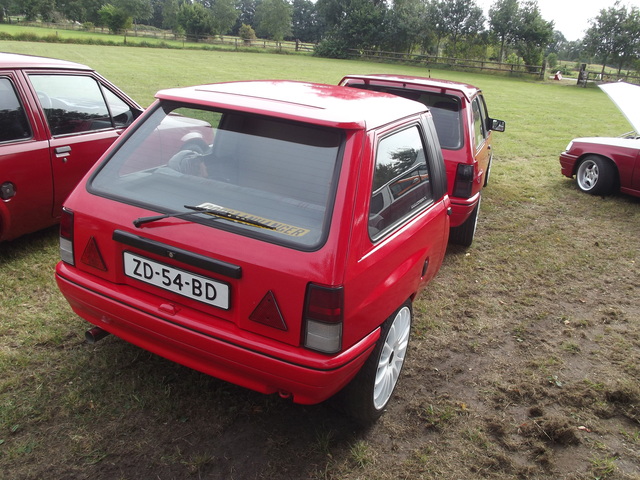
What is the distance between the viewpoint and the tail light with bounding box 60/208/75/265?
103 inches

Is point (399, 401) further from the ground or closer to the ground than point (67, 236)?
closer to the ground

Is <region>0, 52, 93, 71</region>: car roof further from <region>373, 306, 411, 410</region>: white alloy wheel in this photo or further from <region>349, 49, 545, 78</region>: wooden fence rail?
<region>349, 49, 545, 78</region>: wooden fence rail

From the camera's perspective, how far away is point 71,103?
4.68m

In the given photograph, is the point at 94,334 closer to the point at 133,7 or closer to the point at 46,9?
the point at 133,7

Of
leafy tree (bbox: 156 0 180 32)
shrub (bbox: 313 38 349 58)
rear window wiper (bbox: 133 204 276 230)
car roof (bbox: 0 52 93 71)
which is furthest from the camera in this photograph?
leafy tree (bbox: 156 0 180 32)

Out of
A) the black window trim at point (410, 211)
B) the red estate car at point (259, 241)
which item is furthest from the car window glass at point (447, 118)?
the red estate car at point (259, 241)

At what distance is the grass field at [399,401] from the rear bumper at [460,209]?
489 mm

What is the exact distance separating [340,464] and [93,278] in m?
1.55

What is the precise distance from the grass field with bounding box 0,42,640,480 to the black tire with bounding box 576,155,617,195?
319 centimetres

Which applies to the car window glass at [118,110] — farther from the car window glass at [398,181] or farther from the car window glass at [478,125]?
the car window glass at [478,125]

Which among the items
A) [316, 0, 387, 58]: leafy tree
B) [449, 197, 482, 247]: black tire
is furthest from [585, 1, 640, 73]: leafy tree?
[449, 197, 482, 247]: black tire

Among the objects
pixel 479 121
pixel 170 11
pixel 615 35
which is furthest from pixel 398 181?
pixel 170 11

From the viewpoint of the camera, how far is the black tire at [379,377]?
256 cm

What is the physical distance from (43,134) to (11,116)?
0.27m
